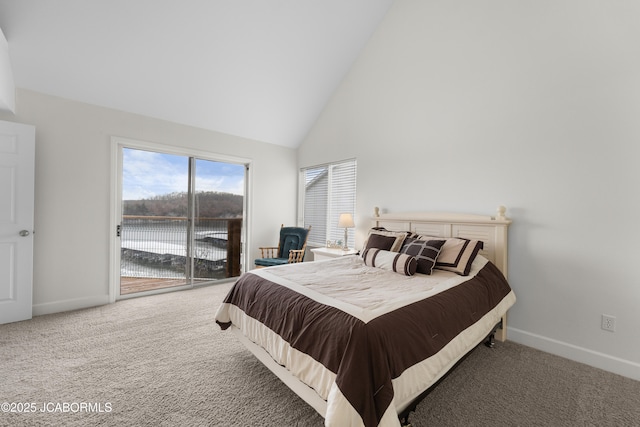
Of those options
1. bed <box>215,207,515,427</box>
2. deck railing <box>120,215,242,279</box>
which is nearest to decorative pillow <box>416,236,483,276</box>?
bed <box>215,207,515,427</box>

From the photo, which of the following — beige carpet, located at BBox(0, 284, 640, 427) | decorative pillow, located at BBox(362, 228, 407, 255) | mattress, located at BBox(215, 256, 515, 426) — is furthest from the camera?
decorative pillow, located at BBox(362, 228, 407, 255)

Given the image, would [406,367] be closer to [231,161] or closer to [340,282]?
[340,282]

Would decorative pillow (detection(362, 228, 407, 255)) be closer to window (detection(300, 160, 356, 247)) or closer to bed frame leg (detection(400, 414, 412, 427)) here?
window (detection(300, 160, 356, 247))

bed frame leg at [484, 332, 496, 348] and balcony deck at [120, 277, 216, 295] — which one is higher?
balcony deck at [120, 277, 216, 295]

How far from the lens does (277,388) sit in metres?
1.85

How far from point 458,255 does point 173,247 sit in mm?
3865

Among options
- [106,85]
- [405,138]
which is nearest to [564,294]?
[405,138]

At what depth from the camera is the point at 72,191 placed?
3.12 metres

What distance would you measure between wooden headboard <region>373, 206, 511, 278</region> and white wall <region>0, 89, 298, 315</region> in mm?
3393

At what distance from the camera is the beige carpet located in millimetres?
1586

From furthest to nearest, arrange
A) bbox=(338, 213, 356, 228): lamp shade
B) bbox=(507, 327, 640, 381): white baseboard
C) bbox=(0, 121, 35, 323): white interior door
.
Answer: bbox=(338, 213, 356, 228): lamp shade < bbox=(0, 121, 35, 323): white interior door < bbox=(507, 327, 640, 381): white baseboard

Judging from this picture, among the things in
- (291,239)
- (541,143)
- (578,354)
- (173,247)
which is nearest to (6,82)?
(173,247)

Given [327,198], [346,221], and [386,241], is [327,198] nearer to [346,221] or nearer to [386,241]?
[346,221]

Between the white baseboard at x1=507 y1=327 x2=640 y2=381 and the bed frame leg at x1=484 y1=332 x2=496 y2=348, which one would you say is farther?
the bed frame leg at x1=484 y1=332 x2=496 y2=348
